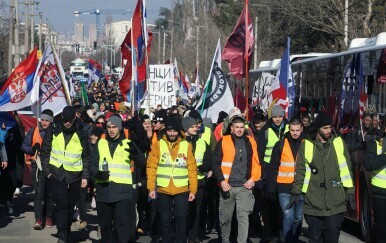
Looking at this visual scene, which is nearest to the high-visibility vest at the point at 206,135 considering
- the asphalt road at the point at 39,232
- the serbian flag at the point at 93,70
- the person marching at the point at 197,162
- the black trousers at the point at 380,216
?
the person marching at the point at 197,162

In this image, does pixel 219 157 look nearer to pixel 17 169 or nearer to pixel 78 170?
pixel 78 170

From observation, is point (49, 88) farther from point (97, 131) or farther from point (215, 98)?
point (97, 131)

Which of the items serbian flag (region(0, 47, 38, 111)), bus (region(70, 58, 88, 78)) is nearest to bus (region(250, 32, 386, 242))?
serbian flag (region(0, 47, 38, 111))

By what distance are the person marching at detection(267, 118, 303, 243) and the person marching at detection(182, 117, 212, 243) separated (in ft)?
2.74

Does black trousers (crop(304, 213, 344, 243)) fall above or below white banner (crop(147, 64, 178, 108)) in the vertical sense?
below

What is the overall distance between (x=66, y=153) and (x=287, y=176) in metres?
2.88

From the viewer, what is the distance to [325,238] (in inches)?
415

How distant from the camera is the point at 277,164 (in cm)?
1246

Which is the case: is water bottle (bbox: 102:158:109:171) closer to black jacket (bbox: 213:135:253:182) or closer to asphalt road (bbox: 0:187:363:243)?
black jacket (bbox: 213:135:253:182)

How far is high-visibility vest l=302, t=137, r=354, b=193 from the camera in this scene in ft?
34.2

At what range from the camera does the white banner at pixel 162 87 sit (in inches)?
1148

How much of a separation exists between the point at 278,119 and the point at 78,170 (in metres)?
2.71

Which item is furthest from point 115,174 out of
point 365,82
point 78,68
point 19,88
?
point 78,68

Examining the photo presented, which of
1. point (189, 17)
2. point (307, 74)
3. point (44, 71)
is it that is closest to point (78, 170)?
point (44, 71)
